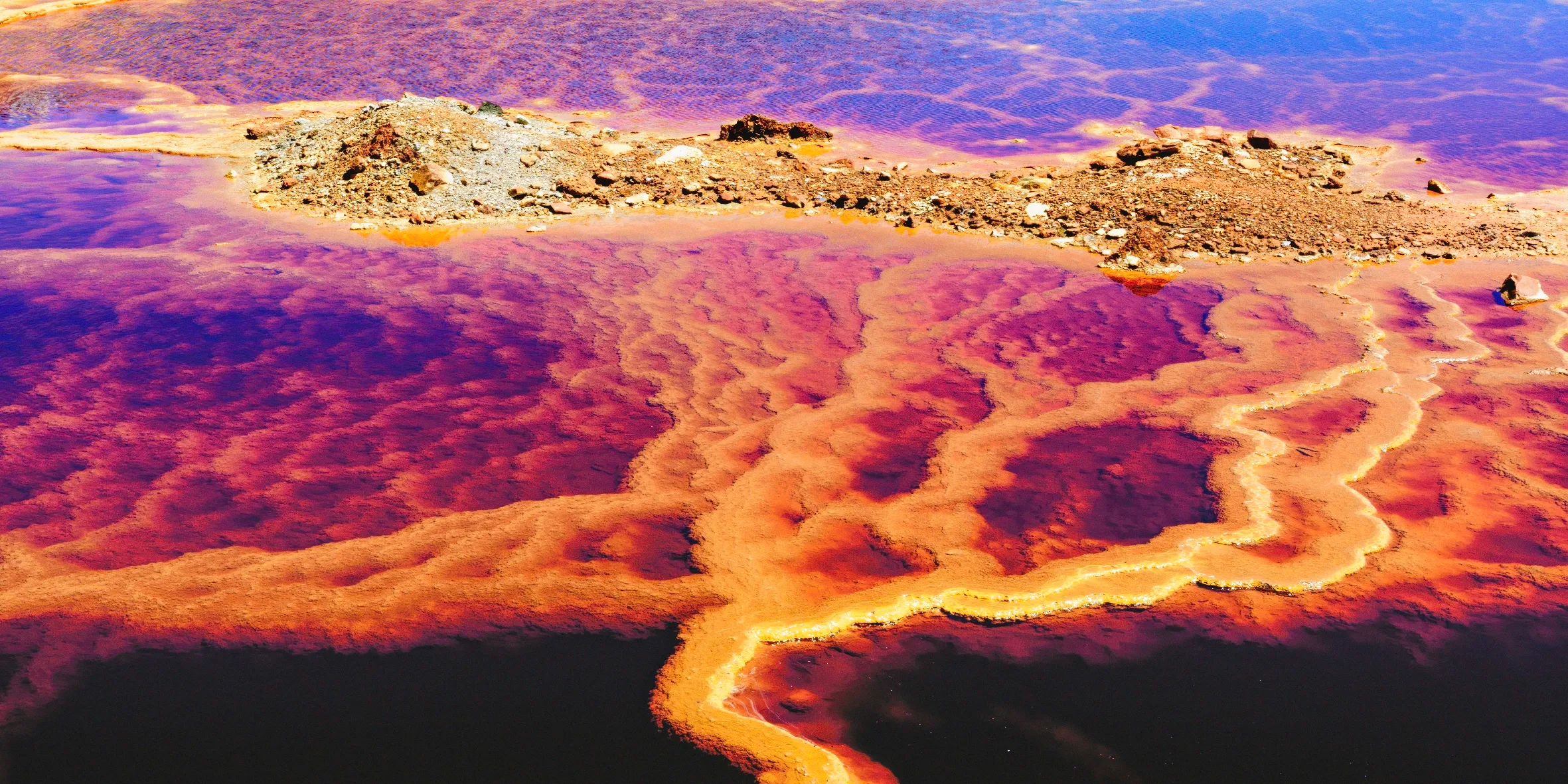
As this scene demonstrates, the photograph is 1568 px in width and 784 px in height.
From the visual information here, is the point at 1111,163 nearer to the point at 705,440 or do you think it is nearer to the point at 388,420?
the point at 705,440

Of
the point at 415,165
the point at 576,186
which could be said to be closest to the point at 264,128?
the point at 415,165

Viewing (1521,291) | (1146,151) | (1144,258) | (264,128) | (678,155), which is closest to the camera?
(1521,291)

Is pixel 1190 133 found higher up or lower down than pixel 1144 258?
higher up

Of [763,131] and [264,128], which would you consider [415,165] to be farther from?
[763,131]

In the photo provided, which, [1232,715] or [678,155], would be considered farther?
[678,155]

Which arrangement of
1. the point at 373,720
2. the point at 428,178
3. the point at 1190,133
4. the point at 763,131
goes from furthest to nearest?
the point at 1190,133, the point at 763,131, the point at 428,178, the point at 373,720

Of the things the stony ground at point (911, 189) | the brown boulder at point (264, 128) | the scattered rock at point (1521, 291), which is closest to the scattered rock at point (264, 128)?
the brown boulder at point (264, 128)

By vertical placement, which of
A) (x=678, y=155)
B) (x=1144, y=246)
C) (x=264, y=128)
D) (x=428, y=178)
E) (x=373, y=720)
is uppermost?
(x=264, y=128)

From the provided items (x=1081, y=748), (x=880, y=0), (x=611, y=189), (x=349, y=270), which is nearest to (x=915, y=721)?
(x=1081, y=748)
